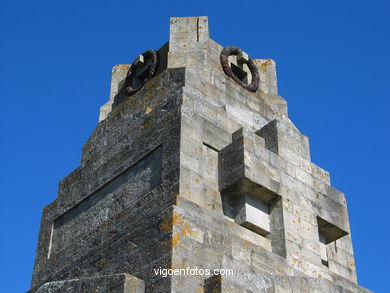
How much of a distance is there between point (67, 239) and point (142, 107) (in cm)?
282

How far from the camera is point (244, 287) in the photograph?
8.92 metres

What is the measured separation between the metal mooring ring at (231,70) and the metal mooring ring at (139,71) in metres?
1.38

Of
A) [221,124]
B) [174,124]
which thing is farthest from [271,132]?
[174,124]

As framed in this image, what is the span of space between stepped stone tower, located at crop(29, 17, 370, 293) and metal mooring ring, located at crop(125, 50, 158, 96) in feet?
0.11

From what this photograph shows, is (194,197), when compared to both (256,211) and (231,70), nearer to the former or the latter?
(256,211)

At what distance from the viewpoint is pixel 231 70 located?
13484 mm

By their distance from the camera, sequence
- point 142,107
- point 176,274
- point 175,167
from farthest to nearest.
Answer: point 142,107 < point 175,167 < point 176,274

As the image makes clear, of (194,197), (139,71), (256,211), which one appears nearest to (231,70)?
(139,71)

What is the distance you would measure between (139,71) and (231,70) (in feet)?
6.33

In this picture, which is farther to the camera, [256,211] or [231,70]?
[231,70]

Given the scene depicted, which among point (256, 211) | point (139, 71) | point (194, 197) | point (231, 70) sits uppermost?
point (139, 71)

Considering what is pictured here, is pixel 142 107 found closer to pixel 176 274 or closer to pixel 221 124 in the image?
pixel 221 124

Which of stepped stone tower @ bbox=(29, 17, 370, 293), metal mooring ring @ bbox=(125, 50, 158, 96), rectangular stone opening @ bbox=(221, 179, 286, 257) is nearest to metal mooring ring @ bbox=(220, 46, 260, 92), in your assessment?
stepped stone tower @ bbox=(29, 17, 370, 293)

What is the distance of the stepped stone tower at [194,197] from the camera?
940 cm
